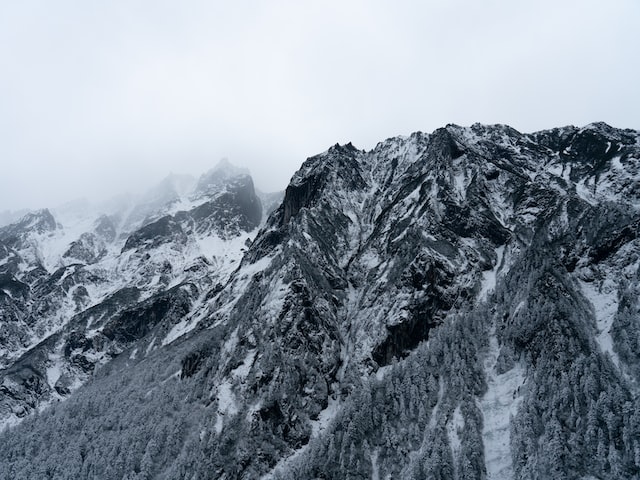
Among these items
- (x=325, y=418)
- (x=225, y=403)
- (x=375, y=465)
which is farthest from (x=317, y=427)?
(x=375, y=465)

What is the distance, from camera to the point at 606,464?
282 ft

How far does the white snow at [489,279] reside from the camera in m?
163

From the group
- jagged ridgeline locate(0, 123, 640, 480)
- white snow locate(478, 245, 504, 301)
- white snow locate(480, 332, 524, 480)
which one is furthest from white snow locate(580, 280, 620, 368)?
white snow locate(478, 245, 504, 301)

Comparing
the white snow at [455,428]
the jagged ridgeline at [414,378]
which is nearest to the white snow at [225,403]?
the jagged ridgeline at [414,378]

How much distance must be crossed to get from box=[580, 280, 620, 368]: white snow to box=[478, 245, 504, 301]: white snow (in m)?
29.7

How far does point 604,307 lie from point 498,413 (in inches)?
1667

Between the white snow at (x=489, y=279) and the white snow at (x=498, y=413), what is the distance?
3016 centimetres

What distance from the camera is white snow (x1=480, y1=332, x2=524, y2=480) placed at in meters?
99.4

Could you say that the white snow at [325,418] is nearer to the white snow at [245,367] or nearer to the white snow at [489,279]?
the white snow at [245,367]

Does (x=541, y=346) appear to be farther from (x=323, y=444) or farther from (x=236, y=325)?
(x=236, y=325)

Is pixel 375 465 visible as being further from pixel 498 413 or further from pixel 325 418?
pixel 325 418

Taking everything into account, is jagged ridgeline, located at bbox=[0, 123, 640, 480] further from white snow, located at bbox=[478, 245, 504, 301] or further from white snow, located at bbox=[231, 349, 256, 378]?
white snow, located at bbox=[478, 245, 504, 301]

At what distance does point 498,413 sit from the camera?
112 meters

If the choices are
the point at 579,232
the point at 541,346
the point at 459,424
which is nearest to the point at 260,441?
the point at 459,424
